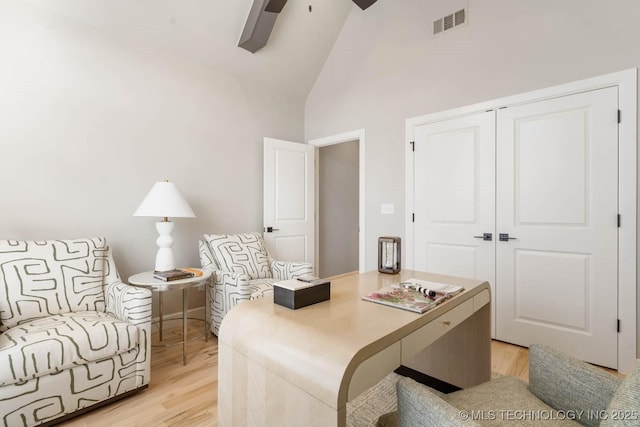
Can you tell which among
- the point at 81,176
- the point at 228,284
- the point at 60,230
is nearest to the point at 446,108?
the point at 228,284

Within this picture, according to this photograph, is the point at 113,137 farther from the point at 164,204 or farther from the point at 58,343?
the point at 58,343

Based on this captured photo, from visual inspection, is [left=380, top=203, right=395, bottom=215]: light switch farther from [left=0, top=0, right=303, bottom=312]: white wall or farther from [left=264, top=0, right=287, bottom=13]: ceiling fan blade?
[left=264, top=0, right=287, bottom=13]: ceiling fan blade

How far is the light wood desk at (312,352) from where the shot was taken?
83 cm

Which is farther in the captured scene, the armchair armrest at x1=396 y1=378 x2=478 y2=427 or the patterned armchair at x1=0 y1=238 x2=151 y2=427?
the patterned armchair at x1=0 y1=238 x2=151 y2=427

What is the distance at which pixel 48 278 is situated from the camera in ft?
6.61

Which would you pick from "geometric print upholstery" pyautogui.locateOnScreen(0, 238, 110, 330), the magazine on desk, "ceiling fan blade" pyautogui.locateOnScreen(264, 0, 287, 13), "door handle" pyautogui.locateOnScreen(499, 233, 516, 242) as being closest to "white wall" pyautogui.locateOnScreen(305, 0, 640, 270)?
"door handle" pyautogui.locateOnScreen(499, 233, 516, 242)

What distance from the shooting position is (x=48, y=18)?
7.80 ft

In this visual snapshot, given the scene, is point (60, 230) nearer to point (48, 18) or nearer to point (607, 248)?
point (48, 18)

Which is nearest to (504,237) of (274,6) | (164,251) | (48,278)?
(164,251)

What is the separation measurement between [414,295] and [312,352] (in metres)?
0.66

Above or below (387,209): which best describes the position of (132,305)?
below

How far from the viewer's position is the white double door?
7.28ft

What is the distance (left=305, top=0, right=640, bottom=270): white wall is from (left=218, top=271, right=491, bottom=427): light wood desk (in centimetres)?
209

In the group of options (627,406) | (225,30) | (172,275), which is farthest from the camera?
(225,30)
